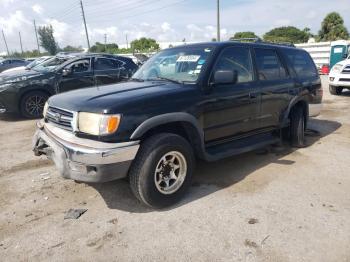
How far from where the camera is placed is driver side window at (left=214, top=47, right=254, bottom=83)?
4336 mm

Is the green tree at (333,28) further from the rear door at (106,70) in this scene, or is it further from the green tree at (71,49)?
the green tree at (71,49)

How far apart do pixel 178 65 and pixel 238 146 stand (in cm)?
133

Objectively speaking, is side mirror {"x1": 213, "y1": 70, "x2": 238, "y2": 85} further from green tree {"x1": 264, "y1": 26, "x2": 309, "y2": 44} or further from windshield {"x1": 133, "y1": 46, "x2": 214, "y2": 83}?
green tree {"x1": 264, "y1": 26, "x2": 309, "y2": 44}

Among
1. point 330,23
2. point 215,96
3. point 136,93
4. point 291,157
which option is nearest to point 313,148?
point 291,157

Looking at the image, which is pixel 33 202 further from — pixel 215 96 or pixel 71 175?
pixel 215 96

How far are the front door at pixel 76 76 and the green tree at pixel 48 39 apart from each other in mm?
58001

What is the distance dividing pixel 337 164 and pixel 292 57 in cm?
190

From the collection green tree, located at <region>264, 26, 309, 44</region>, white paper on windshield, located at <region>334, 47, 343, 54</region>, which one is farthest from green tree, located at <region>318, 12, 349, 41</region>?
green tree, located at <region>264, 26, 309, 44</region>

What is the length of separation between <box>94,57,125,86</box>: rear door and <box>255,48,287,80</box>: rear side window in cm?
509

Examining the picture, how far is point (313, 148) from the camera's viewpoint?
5.84m

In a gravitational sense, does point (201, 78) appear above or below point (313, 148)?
above

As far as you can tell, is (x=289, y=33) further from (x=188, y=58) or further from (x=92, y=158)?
(x=92, y=158)

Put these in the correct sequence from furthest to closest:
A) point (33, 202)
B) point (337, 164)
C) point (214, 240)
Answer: point (337, 164) < point (33, 202) < point (214, 240)

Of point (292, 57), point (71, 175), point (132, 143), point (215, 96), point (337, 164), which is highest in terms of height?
point (292, 57)
